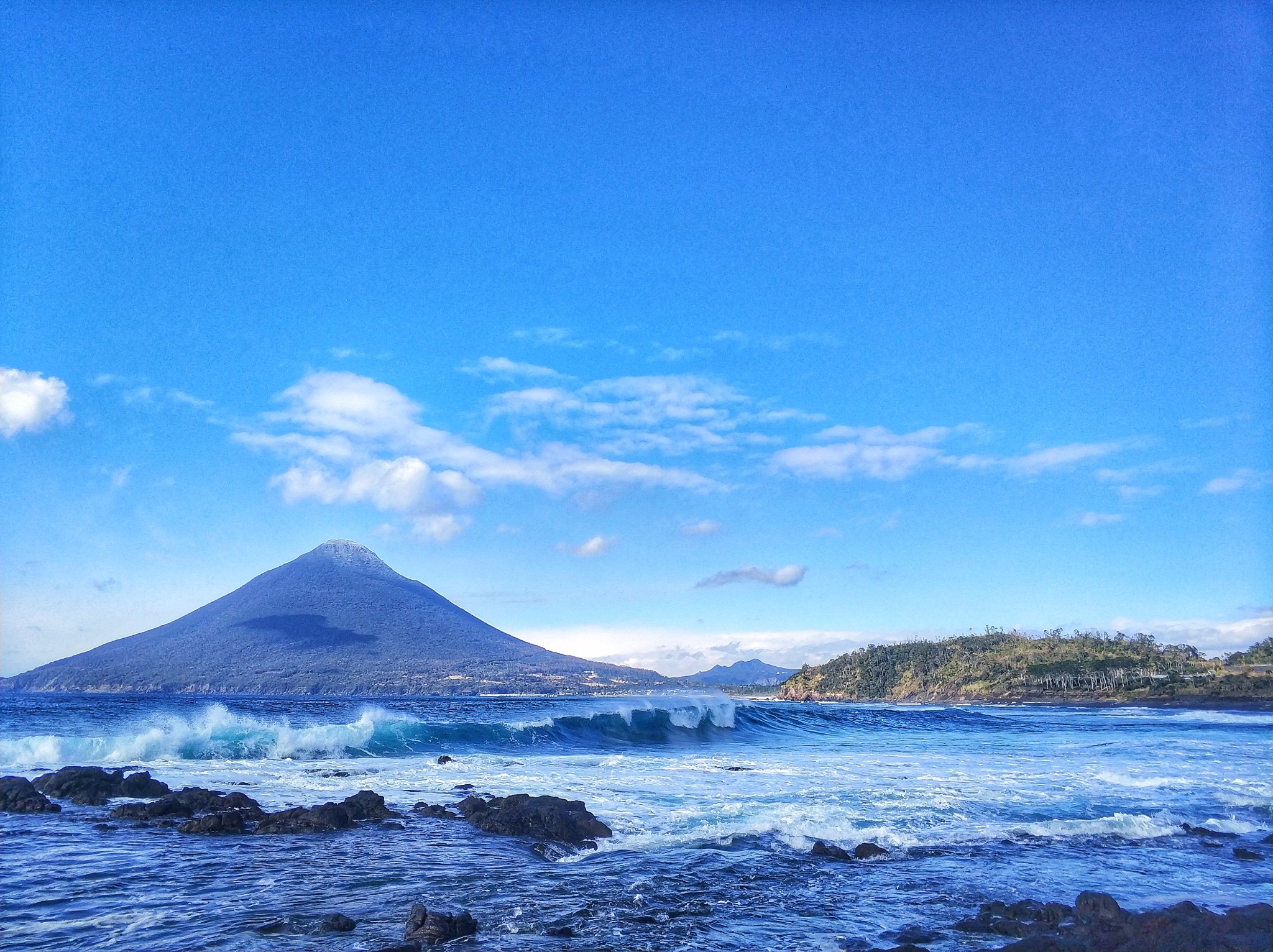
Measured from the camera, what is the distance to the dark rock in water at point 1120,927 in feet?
25.5

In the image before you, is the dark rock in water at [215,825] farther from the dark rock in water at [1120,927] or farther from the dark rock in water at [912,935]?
the dark rock in water at [1120,927]

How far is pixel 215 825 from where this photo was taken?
13742 millimetres

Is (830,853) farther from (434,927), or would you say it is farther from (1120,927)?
(434,927)

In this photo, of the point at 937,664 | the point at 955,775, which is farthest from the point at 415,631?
the point at 955,775

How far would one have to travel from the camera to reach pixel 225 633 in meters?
140

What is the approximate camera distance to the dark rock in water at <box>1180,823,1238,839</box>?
49.5 feet

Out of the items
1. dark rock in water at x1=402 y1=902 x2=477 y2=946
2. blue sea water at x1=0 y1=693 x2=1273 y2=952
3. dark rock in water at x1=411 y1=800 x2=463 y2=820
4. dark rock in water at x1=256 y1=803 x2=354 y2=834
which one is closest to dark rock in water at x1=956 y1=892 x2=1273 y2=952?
blue sea water at x1=0 y1=693 x2=1273 y2=952

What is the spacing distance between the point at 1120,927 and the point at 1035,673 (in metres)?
120

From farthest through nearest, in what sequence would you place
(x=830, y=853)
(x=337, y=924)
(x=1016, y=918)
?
1. (x=830, y=853)
2. (x=1016, y=918)
3. (x=337, y=924)

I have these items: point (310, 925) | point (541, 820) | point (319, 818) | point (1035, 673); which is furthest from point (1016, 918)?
point (1035, 673)

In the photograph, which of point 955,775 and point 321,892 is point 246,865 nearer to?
point 321,892

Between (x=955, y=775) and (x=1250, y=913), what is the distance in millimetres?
14963

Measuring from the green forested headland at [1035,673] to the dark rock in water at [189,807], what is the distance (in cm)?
Answer: 8848

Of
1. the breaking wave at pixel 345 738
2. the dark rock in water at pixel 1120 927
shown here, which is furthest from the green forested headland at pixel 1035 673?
the dark rock in water at pixel 1120 927
